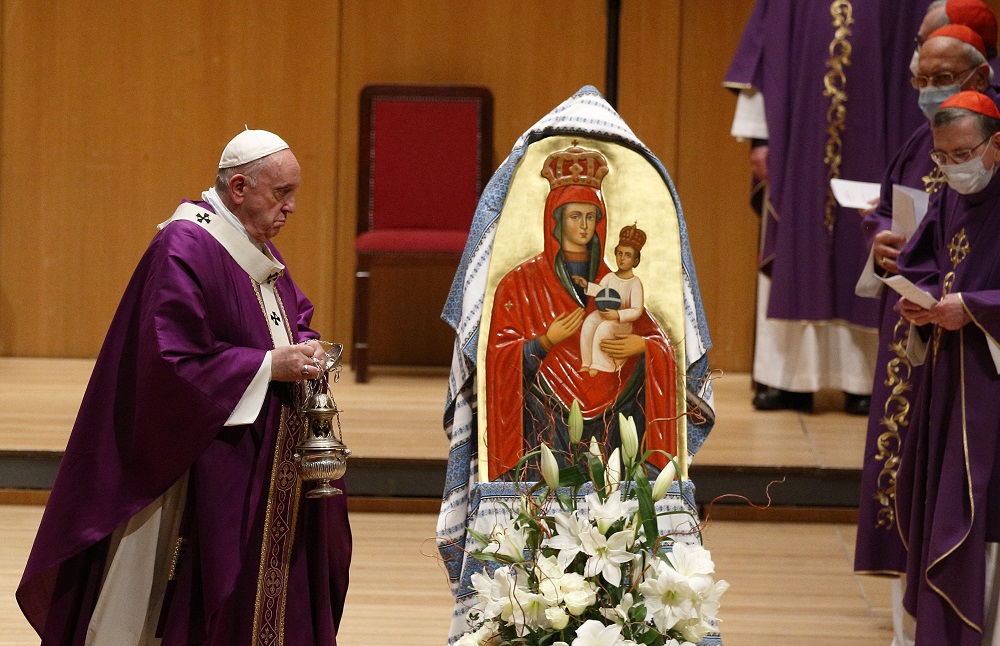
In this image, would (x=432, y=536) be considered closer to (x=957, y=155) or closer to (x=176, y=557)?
(x=176, y=557)

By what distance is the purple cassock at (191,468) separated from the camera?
318 centimetres

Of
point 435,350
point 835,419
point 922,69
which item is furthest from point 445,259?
point 922,69

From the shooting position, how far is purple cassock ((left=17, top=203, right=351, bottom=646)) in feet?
10.4

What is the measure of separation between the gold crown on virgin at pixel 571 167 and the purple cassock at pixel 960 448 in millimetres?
1086

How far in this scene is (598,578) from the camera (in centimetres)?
205

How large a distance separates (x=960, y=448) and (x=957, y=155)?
82cm

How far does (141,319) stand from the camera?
10.5ft

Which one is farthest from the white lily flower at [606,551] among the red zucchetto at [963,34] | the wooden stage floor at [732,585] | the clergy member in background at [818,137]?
the clergy member in background at [818,137]

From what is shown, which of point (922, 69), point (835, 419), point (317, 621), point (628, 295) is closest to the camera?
point (317, 621)

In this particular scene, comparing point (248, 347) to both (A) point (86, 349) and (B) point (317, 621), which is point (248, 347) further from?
(A) point (86, 349)

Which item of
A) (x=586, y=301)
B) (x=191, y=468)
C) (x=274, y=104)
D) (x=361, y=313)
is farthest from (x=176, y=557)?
(x=274, y=104)

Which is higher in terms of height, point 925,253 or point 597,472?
point 925,253

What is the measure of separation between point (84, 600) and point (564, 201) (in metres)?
1.60

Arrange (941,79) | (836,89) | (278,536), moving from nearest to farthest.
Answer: (278,536) < (941,79) < (836,89)
